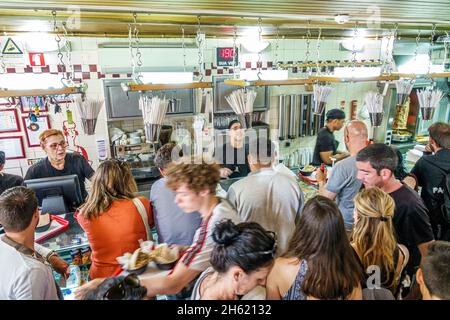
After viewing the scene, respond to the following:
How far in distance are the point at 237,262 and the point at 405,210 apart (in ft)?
5.03

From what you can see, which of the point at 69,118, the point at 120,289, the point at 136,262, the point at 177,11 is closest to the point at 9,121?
the point at 69,118

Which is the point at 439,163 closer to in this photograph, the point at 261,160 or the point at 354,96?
the point at 261,160

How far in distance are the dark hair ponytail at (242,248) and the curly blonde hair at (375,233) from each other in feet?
2.29

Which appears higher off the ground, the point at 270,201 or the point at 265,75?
the point at 265,75

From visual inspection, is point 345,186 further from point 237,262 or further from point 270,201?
point 237,262

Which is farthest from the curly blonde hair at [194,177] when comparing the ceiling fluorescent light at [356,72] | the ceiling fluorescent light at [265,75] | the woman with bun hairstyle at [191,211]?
the ceiling fluorescent light at [356,72]

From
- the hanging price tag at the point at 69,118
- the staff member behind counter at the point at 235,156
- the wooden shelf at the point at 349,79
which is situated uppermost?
the wooden shelf at the point at 349,79

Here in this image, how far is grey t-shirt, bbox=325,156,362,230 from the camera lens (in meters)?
2.88

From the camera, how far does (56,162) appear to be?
148 inches

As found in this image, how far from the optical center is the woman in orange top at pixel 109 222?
2227 mm

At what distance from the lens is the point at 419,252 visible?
236 centimetres

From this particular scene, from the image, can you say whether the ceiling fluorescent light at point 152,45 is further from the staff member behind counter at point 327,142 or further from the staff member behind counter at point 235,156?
the staff member behind counter at point 327,142

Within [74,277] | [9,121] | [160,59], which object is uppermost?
[160,59]

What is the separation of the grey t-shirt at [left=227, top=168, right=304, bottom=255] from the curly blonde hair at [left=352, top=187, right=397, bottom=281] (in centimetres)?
58
